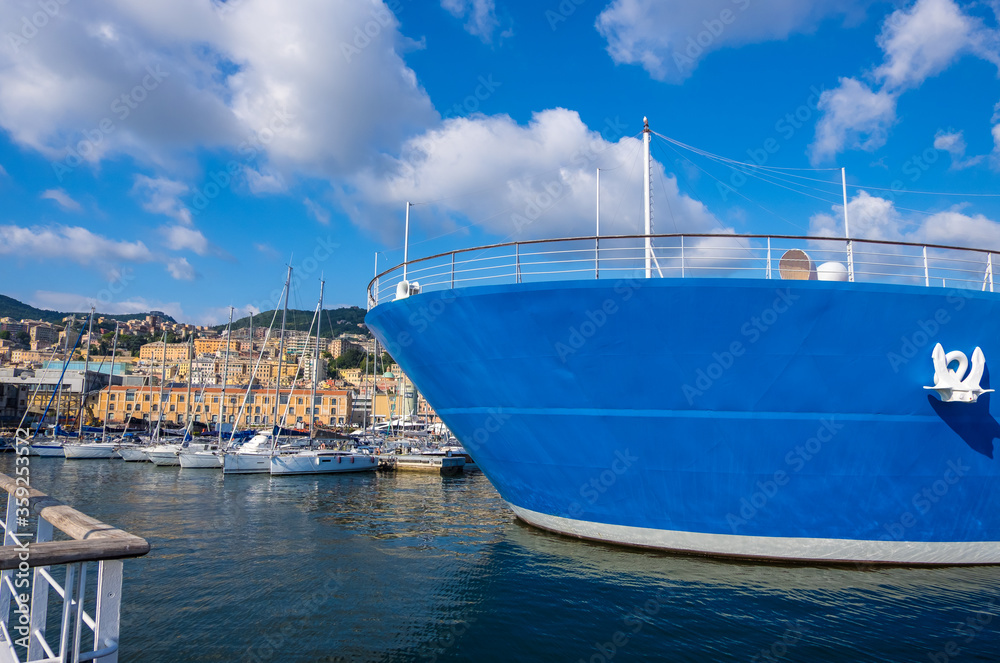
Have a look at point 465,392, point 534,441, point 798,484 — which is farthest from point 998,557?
point 465,392

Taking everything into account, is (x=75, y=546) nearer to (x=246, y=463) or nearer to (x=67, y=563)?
(x=67, y=563)

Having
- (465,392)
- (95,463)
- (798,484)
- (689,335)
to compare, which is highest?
(689,335)

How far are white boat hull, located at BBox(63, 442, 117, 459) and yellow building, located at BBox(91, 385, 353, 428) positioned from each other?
32363mm

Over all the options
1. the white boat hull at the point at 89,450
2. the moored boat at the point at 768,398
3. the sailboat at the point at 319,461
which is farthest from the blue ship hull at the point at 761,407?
the white boat hull at the point at 89,450

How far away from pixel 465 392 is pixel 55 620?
7.01m

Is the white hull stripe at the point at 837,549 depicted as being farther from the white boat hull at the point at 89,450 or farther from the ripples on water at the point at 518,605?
the white boat hull at the point at 89,450

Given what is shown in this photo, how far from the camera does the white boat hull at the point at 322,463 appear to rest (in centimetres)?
3141

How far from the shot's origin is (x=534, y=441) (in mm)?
10859

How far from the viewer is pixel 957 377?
9000 mm

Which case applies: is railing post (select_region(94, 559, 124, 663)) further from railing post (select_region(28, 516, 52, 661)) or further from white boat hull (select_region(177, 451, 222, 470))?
white boat hull (select_region(177, 451, 222, 470))

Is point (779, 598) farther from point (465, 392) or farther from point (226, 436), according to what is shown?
point (226, 436)

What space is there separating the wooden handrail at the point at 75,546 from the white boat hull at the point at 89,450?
4786 centimetres

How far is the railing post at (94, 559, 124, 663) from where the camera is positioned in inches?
118

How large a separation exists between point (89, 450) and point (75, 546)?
1936 inches
